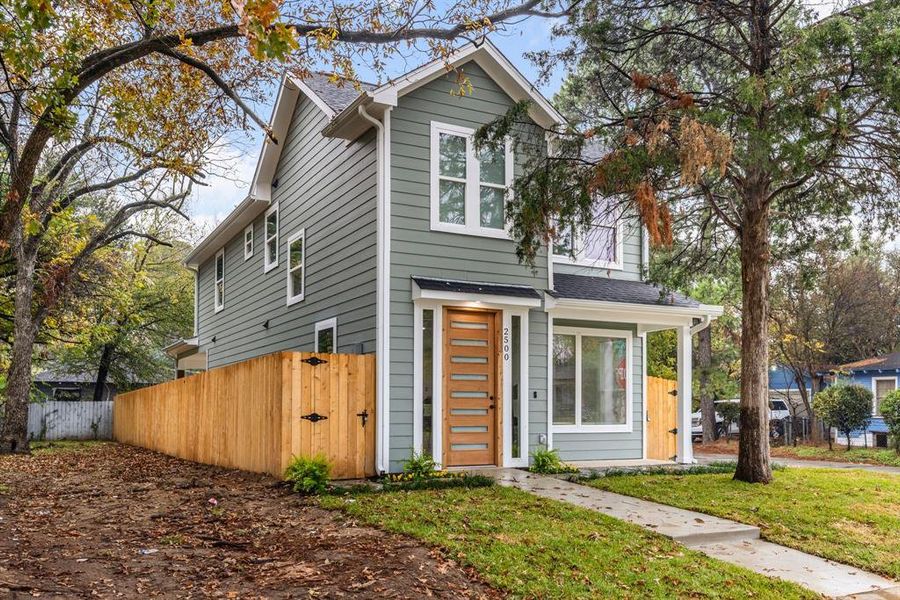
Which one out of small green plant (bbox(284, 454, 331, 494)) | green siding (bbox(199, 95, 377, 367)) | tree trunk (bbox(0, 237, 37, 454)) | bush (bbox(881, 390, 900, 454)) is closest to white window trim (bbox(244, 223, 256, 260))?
green siding (bbox(199, 95, 377, 367))

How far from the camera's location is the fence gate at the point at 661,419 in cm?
1339

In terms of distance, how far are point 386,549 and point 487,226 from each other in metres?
6.37

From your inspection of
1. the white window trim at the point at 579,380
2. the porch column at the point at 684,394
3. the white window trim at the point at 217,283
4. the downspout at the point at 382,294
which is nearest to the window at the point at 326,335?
the downspout at the point at 382,294

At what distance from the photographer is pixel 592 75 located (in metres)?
10.6

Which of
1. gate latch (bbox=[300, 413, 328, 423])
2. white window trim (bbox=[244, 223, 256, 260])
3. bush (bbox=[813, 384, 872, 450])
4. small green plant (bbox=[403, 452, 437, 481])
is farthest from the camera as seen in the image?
bush (bbox=[813, 384, 872, 450])

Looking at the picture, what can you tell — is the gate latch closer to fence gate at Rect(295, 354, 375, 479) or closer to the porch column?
fence gate at Rect(295, 354, 375, 479)

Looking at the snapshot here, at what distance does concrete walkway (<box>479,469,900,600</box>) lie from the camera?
5699 mm

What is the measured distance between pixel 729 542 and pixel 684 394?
6321 mm

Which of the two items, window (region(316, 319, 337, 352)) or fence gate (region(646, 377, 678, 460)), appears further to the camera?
fence gate (region(646, 377, 678, 460))

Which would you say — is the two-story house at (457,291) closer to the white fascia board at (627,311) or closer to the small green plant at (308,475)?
the white fascia board at (627,311)

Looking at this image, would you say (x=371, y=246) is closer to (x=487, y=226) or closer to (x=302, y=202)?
(x=487, y=226)

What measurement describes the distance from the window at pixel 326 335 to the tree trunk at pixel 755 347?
6.17 meters

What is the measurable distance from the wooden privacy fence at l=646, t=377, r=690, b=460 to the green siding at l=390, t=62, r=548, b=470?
2.98m

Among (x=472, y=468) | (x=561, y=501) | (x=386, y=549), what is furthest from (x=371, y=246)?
(x=386, y=549)
